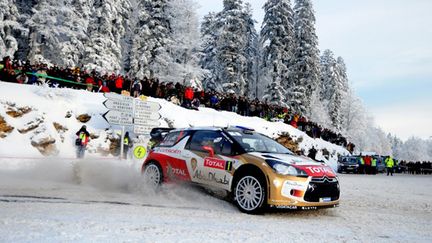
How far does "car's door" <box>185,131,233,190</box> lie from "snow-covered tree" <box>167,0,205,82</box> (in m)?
28.9

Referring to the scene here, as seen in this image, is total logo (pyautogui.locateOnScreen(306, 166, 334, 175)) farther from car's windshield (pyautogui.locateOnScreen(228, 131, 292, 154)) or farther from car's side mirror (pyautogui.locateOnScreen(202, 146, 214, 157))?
car's side mirror (pyautogui.locateOnScreen(202, 146, 214, 157))

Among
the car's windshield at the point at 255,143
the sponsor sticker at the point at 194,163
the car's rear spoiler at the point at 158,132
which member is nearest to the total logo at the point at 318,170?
the car's windshield at the point at 255,143

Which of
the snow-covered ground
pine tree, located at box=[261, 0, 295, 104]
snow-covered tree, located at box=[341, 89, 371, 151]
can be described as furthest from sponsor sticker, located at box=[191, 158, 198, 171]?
snow-covered tree, located at box=[341, 89, 371, 151]

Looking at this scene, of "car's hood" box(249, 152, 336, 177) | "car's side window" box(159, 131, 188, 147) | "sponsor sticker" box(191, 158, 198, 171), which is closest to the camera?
"car's hood" box(249, 152, 336, 177)

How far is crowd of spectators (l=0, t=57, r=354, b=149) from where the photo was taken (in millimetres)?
19906

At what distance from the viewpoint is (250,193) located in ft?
22.6

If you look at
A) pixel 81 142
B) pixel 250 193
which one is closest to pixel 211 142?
pixel 250 193

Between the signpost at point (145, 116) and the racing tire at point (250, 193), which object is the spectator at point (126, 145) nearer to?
the signpost at point (145, 116)

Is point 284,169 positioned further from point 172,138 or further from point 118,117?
point 118,117

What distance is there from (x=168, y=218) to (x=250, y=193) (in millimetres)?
1697

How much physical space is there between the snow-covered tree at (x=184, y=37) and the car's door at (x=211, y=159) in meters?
28.9

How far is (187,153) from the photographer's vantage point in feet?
27.0

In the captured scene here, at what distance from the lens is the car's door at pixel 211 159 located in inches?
291

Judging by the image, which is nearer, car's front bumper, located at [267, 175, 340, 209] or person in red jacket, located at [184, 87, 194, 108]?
car's front bumper, located at [267, 175, 340, 209]
